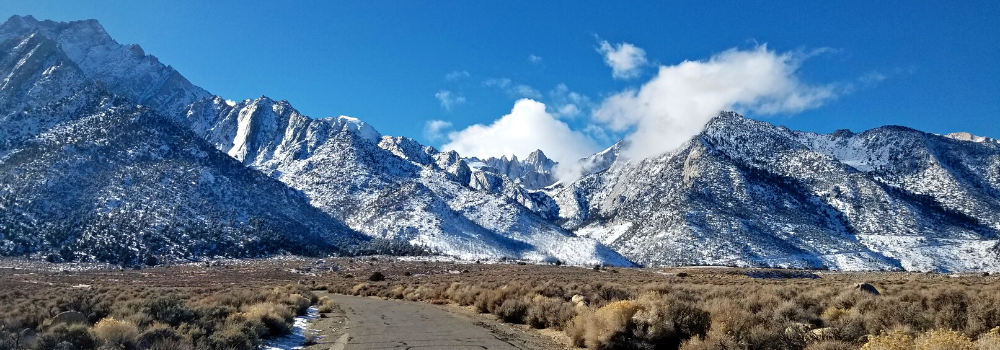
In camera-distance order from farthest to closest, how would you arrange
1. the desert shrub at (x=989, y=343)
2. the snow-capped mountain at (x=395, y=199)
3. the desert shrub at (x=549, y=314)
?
the snow-capped mountain at (x=395, y=199), the desert shrub at (x=549, y=314), the desert shrub at (x=989, y=343)

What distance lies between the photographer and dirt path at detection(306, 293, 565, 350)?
42.6 ft

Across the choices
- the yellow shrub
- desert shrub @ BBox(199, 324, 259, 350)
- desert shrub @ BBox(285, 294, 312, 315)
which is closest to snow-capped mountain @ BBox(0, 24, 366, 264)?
desert shrub @ BBox(285, 294, 312, 315)

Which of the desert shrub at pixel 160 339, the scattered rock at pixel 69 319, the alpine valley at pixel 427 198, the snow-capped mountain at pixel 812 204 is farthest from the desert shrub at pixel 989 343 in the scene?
the snow-capped mountain at pixel 812 204

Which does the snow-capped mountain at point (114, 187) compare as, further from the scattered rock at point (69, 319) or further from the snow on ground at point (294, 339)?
the scattered rock at point (69, 319)

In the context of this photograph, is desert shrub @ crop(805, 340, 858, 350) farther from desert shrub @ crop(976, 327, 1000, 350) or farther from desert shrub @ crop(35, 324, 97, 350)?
desert shrub @ crop(35, 324, 97, 350)

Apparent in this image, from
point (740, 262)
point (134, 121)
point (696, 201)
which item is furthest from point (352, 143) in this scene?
point (740, 262)

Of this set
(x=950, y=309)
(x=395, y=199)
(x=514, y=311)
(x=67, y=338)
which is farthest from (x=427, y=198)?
(x=950, y=309)

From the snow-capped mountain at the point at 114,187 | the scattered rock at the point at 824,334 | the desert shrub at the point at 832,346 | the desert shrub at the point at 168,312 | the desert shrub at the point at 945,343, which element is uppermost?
the snow-capped mountain at the point at 114,187

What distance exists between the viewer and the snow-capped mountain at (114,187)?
8506 cm

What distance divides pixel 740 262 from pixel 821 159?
2304 inches

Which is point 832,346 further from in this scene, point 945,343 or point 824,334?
point 945,343

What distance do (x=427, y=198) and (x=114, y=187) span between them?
76426 mm

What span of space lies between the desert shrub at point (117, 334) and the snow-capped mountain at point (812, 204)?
391 ft

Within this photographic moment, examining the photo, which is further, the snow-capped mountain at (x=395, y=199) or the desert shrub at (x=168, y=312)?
the snow-capped mountain at (x=395, y=199)
